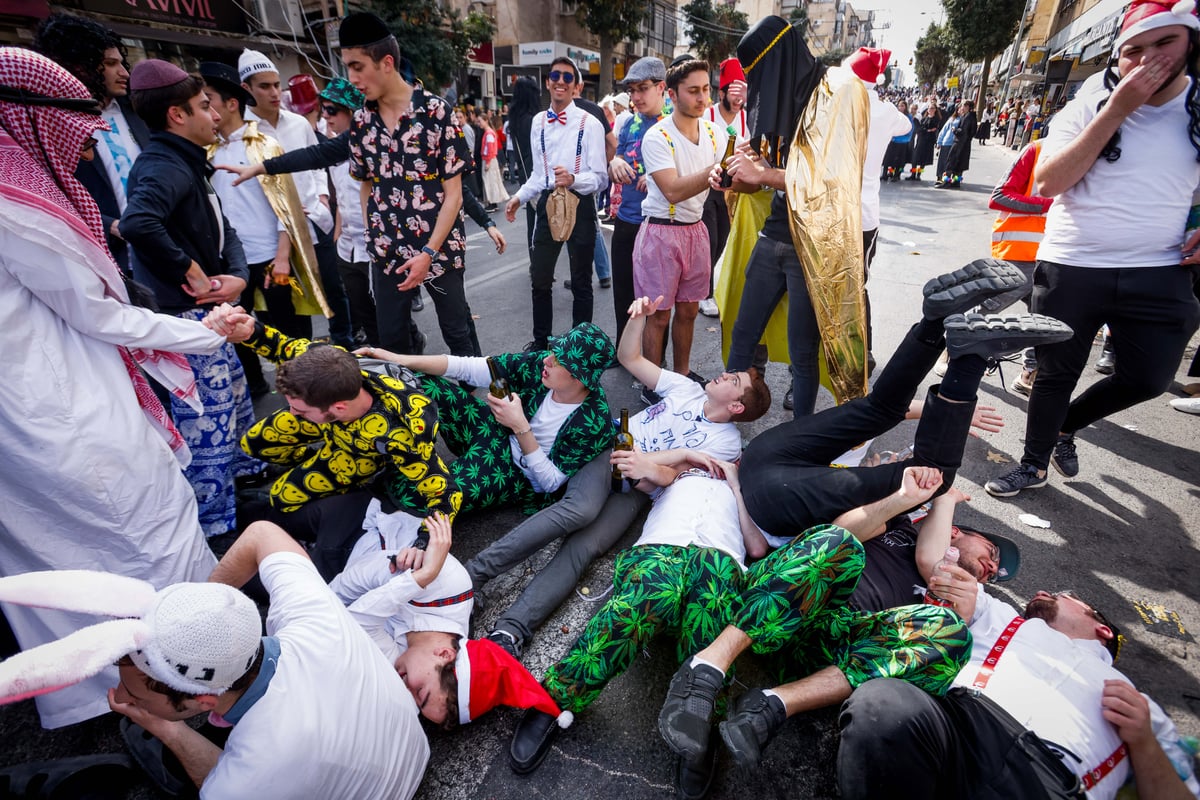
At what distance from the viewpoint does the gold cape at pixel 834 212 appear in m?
2.41

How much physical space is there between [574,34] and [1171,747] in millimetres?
33171

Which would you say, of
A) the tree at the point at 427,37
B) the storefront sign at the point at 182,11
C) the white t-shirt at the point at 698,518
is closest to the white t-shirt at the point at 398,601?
the white t-shirt at the point at 698,518

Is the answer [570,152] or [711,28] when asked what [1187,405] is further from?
[711,28]

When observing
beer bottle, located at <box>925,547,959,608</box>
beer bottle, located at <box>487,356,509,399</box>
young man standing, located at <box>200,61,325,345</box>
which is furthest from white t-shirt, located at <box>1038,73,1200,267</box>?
young man standing, located at <box>200,61,325,345</box>

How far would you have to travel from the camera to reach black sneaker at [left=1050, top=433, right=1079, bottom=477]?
2939mm

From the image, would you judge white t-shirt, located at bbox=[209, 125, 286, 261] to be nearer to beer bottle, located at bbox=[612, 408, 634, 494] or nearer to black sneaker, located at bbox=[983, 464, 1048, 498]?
beer bottle, located at bbox=[612, 408, 634, 494]

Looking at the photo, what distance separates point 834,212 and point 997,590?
1693 mm

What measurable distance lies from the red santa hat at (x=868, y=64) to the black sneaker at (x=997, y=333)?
1278 mm

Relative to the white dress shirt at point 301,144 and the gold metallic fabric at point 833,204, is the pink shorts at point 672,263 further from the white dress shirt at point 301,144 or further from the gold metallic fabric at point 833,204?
the white dress shirt at point 301,144

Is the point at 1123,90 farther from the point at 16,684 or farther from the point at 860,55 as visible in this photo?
the point at 16,684

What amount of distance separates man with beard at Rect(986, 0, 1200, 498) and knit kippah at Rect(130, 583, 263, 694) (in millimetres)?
3207

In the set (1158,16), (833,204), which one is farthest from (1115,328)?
(833,204)

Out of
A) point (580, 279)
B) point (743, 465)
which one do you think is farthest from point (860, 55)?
point (580, 279)

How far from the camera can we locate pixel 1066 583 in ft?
7.61
